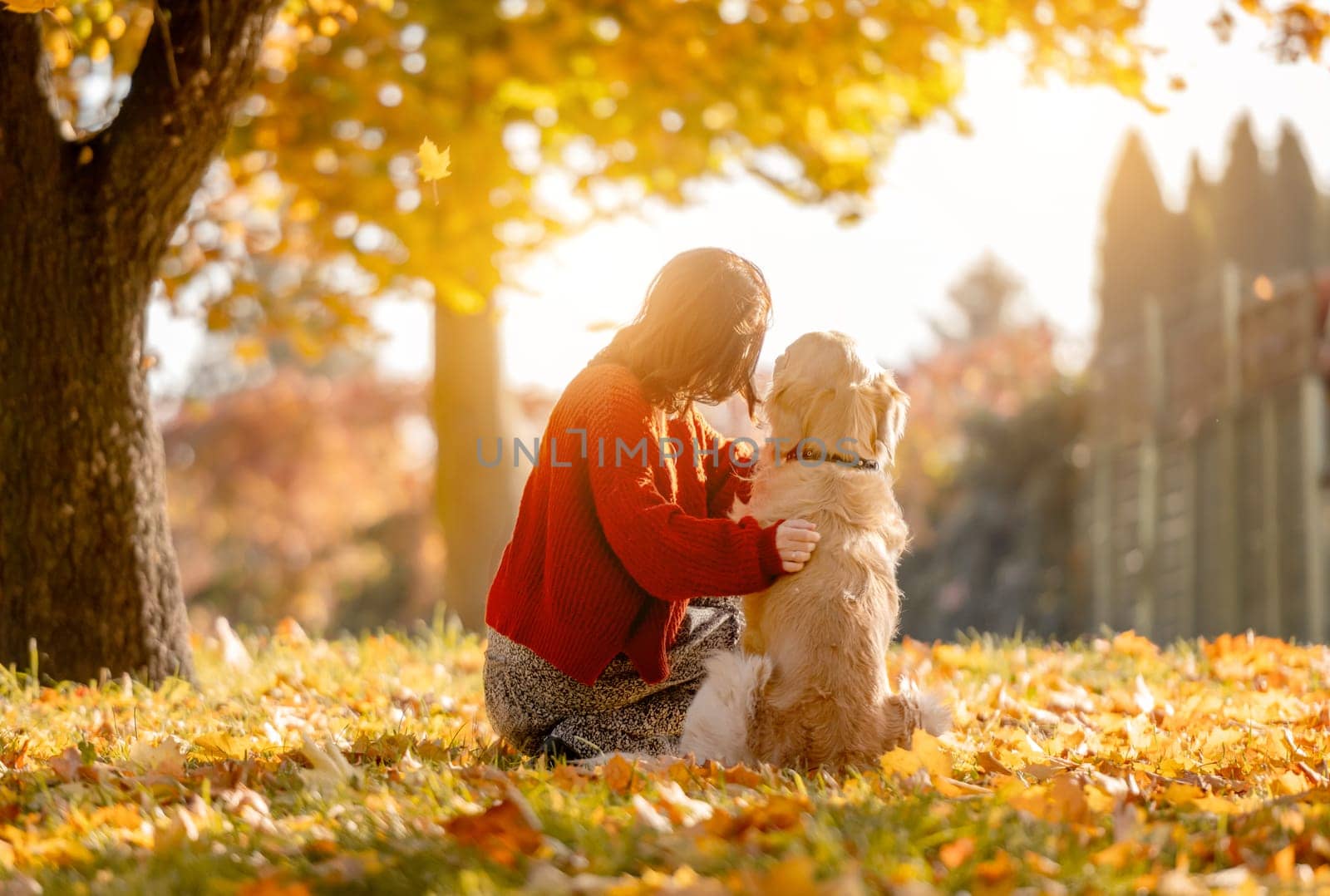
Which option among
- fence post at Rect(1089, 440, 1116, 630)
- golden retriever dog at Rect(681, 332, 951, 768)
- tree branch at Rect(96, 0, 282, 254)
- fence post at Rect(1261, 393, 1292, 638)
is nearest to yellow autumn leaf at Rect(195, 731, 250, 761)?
golden retriever dog at Rect(681, 332, 951, 768)

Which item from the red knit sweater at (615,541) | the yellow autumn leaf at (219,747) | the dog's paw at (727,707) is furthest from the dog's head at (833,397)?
the yellow autumn leaf at (219,747)

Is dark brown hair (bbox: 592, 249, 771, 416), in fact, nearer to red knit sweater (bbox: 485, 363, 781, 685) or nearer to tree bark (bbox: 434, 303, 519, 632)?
red knit sweater (bbox: 485, 363, 781, 685)

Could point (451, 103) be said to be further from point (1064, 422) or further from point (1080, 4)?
point (1064, 422)

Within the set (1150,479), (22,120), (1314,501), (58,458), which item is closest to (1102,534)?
(1150,479)

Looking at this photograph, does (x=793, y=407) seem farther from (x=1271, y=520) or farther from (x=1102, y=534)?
(x=1102, y=534)

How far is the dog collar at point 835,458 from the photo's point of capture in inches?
123

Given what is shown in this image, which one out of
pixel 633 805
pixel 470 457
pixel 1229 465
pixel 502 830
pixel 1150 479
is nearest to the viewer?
pixel 502 830

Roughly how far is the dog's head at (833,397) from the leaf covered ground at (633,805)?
76 centimetres

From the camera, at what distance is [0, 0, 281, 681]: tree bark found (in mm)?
4570

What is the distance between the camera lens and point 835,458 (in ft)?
10.2

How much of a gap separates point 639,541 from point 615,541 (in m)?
0.08

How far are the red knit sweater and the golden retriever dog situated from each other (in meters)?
0.14

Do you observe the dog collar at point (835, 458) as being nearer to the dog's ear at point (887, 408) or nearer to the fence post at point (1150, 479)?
the dog's ear at point (887, 408)

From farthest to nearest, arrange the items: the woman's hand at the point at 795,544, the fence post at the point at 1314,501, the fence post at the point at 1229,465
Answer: the fence post at the point at 1229,465 → the fence post at the point at 1314,501 → the woman's hand at the point at 795,544
